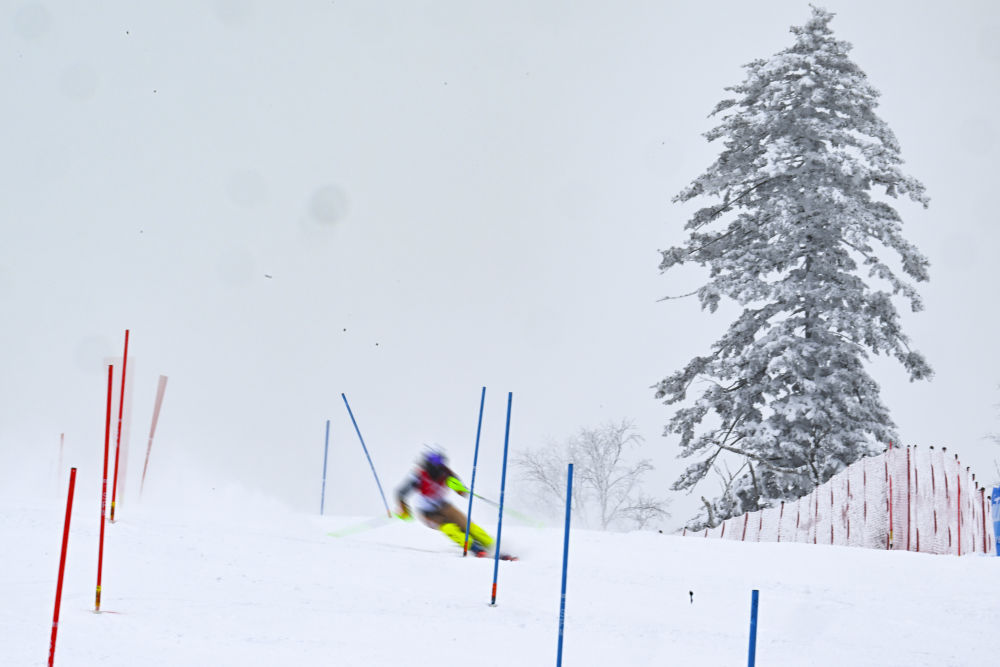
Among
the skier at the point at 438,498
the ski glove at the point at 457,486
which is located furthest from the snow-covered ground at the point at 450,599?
the ski glove at the point at 457,486

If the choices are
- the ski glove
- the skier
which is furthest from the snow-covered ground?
the ski glove

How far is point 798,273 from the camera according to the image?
62.8 ft

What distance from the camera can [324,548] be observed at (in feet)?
42.9

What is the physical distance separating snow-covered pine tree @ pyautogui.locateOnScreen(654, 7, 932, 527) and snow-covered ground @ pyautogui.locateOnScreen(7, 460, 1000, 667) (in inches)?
174

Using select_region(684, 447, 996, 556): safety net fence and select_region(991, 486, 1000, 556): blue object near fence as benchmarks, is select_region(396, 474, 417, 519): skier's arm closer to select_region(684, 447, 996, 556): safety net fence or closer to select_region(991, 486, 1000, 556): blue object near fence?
select_region(684, 447, 996, 556): safety net fence

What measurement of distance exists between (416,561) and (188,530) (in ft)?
10.5

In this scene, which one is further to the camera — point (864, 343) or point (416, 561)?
point (864, 343)

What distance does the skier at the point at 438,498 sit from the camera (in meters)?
14.1

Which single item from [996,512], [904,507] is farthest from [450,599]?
[996,512]

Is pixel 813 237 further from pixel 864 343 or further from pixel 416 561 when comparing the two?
pixel 416 561

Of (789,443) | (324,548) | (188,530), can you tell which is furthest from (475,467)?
(789,443)

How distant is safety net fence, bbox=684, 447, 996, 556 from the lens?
13.6 m

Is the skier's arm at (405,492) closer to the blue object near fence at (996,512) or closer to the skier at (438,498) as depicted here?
the skier at (438,498)

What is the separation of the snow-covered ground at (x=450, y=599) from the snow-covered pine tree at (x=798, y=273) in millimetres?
4423
